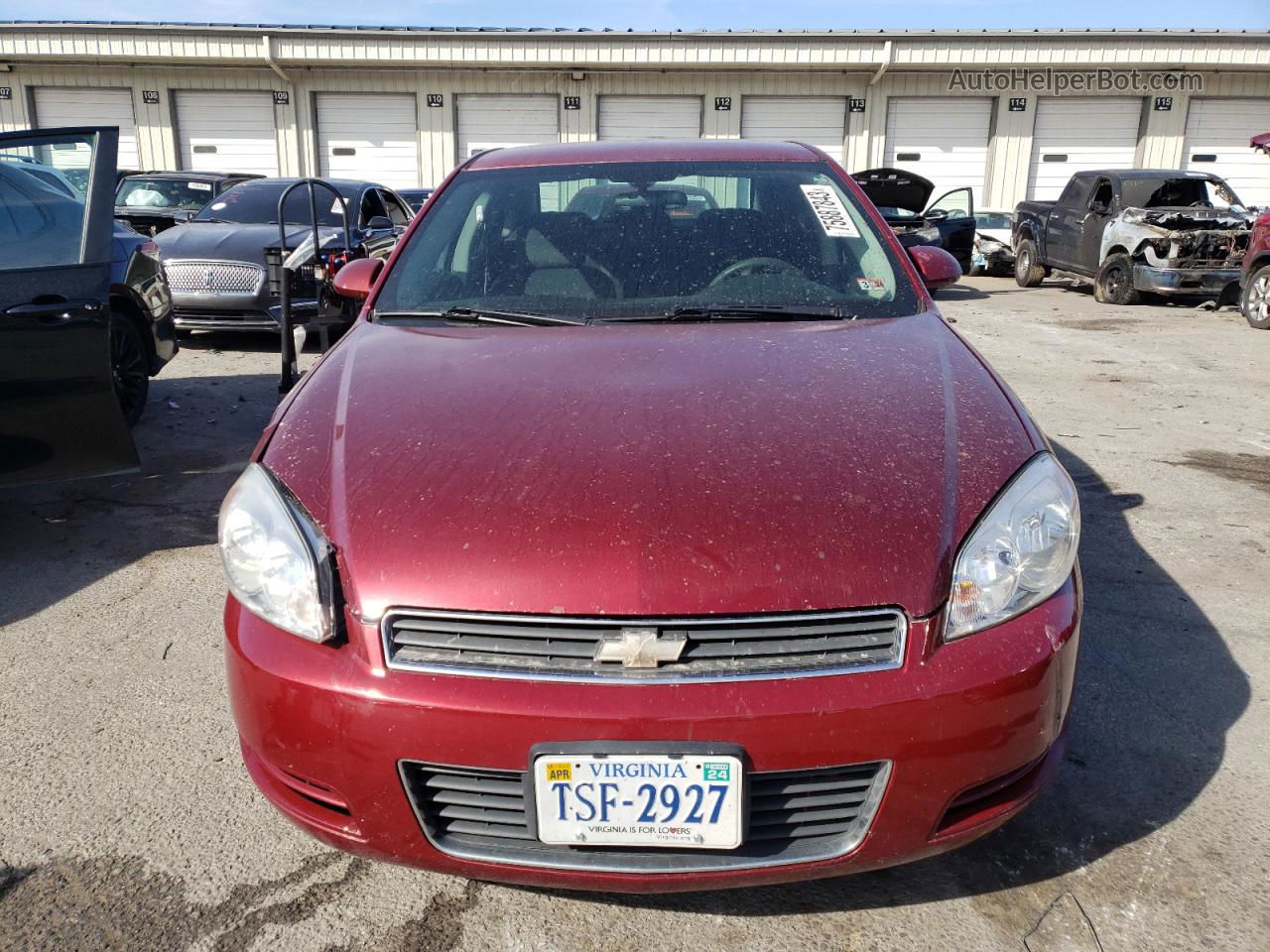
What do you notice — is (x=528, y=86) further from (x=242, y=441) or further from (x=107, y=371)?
(x=107, y=371)

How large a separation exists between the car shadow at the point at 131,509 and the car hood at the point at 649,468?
1.87 meters

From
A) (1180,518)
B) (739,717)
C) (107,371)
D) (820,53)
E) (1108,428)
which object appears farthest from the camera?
(820,53)

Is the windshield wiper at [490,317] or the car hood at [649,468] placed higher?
the windshield wiper at [490,317]

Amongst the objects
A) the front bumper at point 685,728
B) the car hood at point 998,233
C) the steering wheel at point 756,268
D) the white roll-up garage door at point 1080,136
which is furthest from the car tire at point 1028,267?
the front bumper at point 685,728

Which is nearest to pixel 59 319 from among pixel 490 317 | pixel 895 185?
pixel 490 317

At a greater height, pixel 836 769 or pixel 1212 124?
pixel 1212 124

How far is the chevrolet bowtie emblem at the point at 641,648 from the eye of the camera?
5.09ft

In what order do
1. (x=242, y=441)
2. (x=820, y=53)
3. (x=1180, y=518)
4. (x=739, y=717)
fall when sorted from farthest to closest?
(x=820, y=53)
(x=242, y=441)
(x=1180, y=518)
(x=739, y=717)

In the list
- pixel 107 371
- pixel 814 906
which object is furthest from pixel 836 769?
pixel 107 371

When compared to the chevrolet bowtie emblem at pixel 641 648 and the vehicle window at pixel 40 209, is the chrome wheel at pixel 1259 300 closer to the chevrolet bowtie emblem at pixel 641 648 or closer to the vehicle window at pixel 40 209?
the vehicle window at pixel 40 209

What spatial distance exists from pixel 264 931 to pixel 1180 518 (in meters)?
3.84

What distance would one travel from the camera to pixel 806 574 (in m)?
1.60

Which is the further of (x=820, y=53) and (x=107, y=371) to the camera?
(x=820, y=53)

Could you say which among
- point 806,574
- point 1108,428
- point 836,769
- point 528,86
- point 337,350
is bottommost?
point 1108,428
